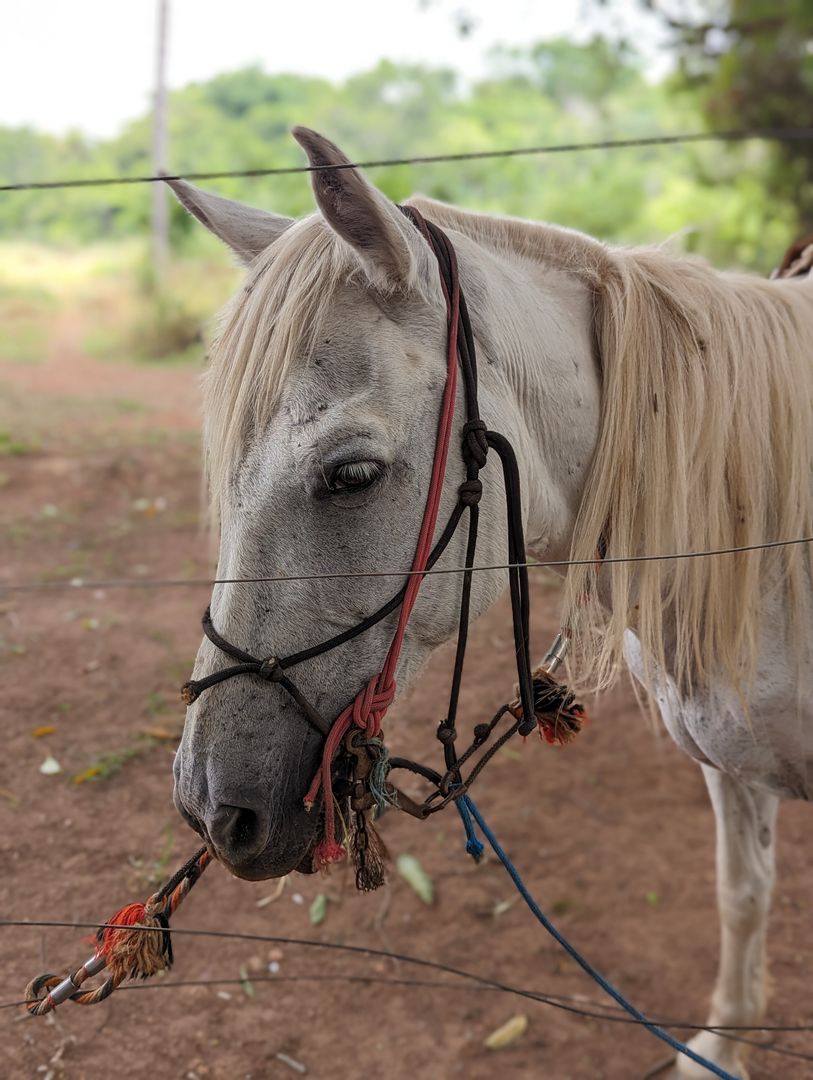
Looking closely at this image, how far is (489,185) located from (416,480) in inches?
1081

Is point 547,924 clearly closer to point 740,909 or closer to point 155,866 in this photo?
point 740,909

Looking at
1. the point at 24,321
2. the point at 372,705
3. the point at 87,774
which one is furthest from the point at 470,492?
the point at 24,321

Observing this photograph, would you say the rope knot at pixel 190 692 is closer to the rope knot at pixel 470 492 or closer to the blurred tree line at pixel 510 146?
the rope knot at pixel 470 492

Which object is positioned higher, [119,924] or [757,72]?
[757,72]

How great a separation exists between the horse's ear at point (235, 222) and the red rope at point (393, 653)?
461 millimetres

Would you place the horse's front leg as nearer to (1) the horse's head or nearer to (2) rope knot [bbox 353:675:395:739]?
(2) rope knot [bbox 353:675:395:739]

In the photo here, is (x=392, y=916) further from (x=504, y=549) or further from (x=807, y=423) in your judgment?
(x=807, y=423)

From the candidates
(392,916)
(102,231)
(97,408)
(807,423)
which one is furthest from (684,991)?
(102,231)

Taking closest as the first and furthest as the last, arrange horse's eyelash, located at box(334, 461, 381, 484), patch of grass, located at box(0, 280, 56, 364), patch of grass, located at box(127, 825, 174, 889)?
horse's eyelash, located at box(334, 461, 381, 484)
patch of grass, located at box(127, 825, 174, 889)
patch of grass, located at box(0, 280, 56, 364)

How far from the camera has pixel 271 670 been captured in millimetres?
1415

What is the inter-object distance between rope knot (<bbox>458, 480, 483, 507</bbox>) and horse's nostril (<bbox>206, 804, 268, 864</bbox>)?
669 mm

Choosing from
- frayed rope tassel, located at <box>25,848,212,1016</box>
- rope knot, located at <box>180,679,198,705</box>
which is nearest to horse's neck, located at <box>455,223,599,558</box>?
rope knot, located at <box>180,679,198,705</box>

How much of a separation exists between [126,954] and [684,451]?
1459mm

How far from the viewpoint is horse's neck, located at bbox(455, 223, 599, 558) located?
161cm
